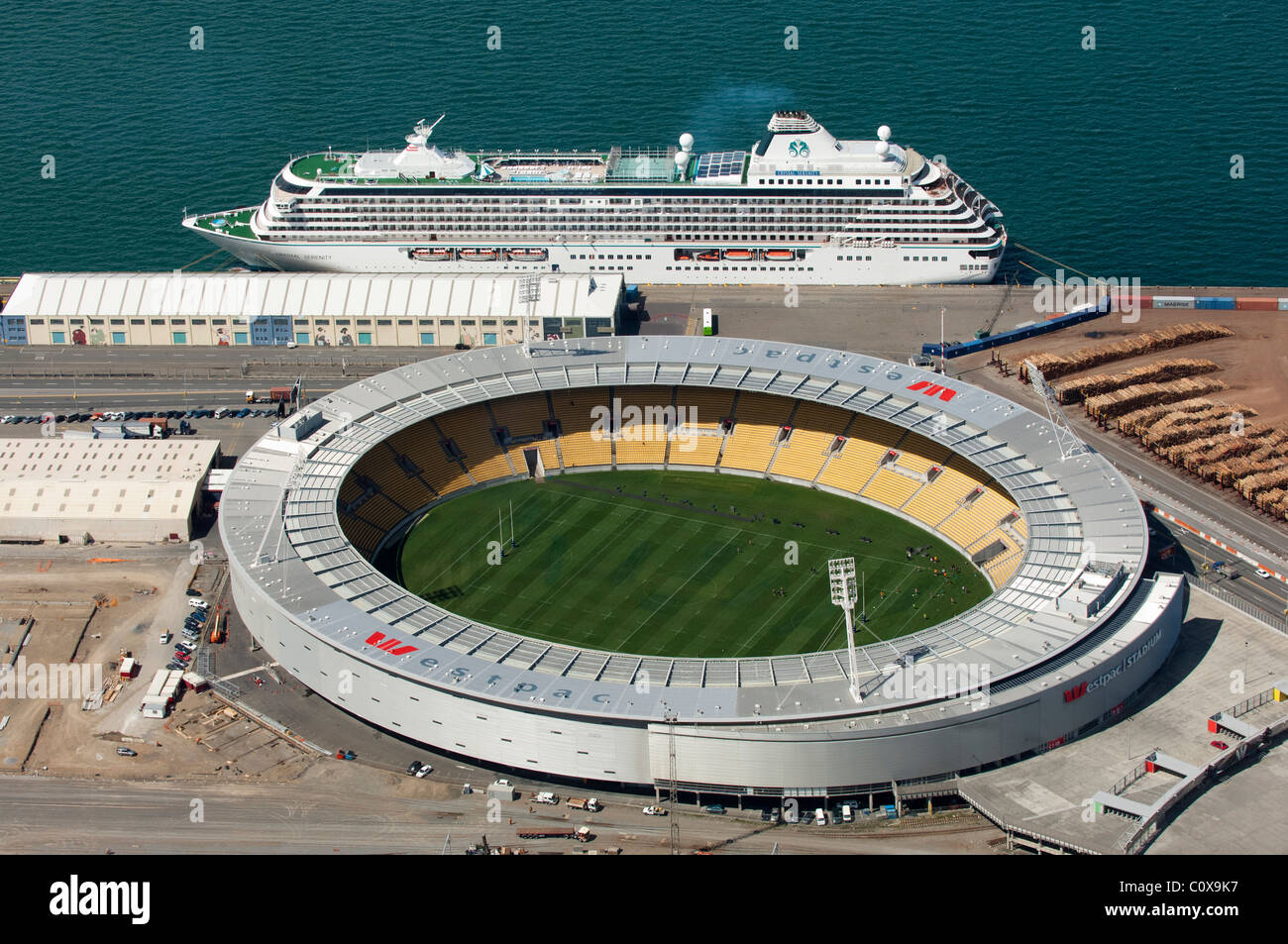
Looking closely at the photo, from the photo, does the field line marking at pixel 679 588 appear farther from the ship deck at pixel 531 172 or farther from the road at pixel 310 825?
the ship deck at pixel 531 172

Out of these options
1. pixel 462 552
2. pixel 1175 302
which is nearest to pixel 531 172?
pixel 462 552

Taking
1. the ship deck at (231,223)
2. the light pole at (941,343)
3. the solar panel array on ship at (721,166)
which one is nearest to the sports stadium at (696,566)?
the light pole at (941,343)

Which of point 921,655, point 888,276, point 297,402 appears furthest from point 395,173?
point 921,655

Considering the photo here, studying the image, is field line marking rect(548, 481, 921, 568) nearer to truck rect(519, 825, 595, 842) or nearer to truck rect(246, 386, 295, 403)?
truck rect(246, 386, 295, 403)

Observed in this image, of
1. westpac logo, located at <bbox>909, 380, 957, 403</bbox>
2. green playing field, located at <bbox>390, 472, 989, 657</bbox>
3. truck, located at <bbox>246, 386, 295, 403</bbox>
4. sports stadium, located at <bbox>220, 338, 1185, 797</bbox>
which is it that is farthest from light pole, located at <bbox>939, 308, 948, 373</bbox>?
truck, located at <bbox>246, 386, 295, 403</bbox>

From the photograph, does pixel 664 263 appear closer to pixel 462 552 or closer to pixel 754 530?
pixel 754 530
